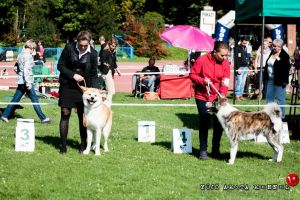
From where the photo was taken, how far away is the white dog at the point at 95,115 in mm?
7676

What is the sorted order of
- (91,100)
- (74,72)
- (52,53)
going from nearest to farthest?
(91,100), (74,72), (52,53)

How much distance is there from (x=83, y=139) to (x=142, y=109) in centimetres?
568

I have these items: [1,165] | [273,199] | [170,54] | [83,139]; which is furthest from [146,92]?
[170,54]

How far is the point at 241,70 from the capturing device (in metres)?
16.6

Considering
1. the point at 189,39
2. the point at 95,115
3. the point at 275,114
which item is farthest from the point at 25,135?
the point at 189,39

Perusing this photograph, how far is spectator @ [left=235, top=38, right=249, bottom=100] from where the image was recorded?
54.2 ft

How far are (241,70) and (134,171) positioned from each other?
403 inches

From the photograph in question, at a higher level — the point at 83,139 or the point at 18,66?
the point at 18,66

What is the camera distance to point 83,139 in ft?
27.2

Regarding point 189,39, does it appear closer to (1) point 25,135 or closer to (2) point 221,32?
(2) point 221,32

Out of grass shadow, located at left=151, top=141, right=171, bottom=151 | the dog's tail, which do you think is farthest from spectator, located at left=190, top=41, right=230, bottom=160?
grass shadow, located at left=151, top=141, right=171, bottom=151

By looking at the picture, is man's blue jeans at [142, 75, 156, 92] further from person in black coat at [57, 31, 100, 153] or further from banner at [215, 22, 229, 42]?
person in black coat at [57, 31, 100, 153]

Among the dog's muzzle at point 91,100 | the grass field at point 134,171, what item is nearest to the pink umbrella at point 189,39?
the grass field at point 134,171

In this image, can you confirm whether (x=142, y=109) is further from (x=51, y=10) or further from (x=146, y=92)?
(x=51, y=10)
